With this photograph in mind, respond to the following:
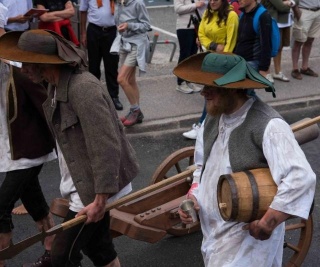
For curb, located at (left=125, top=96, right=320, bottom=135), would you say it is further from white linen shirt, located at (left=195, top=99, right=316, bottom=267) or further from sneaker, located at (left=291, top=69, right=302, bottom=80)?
white linen shirt, located at (left=195, top=99, right=316, bottom=267)

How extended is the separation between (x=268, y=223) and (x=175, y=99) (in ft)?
17.7

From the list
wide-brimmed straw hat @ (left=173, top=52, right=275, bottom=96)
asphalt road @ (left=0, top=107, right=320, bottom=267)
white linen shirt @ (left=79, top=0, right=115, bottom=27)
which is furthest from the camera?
white linen shirt @ (left=79, top=0, right=115, bottom=27)

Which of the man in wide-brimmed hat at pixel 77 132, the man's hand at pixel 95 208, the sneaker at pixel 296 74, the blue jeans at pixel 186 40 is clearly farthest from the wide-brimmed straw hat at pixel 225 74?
the sneaker at pixel 296 74

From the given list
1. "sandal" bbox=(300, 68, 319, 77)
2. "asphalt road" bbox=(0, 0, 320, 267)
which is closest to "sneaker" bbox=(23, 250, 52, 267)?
"asphalt road" bbox=(0, 0, 320, 267)

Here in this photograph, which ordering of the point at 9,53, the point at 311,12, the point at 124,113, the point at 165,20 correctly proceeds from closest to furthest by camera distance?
the point at 9,53, the point at 124,113, the point at 311,12, the point at 165,20

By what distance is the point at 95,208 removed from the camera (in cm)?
339

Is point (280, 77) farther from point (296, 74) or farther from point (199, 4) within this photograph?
point (199, 4)

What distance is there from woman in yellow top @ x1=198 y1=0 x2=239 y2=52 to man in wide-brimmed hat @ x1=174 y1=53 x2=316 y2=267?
3.68 meters

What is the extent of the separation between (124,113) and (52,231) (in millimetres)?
4363

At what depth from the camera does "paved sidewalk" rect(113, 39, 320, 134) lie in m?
7.55

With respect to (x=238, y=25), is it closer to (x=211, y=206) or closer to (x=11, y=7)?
(x=11, y=7)

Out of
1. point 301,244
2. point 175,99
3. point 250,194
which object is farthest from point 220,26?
point 250,194

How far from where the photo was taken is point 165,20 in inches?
538

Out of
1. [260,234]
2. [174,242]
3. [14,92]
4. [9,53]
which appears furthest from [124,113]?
[260,234]
